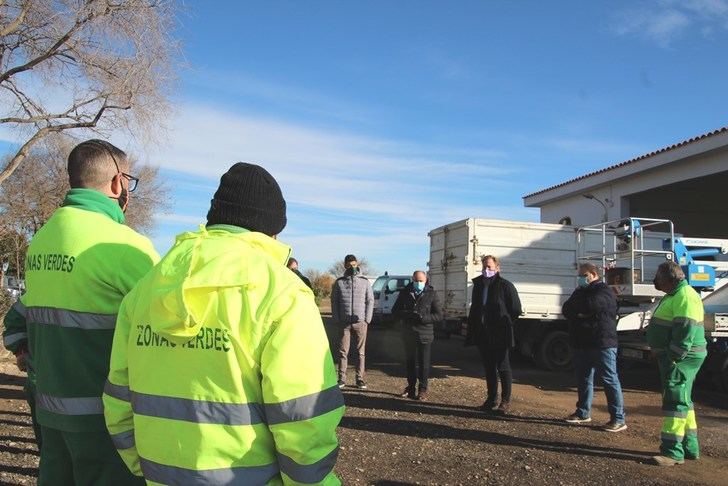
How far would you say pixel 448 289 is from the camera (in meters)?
12.0

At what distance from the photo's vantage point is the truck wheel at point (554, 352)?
37.4 feet

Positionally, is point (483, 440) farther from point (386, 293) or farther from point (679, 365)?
point (386, 293)

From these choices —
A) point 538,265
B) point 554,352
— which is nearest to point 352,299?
point 538,265

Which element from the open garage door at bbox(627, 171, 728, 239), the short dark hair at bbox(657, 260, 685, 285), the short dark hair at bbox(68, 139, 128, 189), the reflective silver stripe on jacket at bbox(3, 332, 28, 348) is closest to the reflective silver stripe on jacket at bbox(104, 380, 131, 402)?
the short dark hair at bbox(68, 139, 128, 189)

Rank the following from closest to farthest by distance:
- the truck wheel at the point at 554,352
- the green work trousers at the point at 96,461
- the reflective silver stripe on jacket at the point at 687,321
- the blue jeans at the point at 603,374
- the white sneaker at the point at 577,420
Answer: the green work trousers at the point at 96,461, the reflective silver stripe on jacket at the point at 687,321, the blue jeans at the point at 603,374, the white sneaker at the point at 577,420, the truck wheel at the point at 554,352

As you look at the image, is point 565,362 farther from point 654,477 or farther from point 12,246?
point 12,246

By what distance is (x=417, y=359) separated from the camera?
8.14m

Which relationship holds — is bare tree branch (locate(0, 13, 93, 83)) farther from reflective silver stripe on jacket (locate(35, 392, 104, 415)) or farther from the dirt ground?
reflective silver stripe on jacket (locate(35, 392, 104, 415))

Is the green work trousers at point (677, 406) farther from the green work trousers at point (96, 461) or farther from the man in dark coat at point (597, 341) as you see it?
the green work trousers at point (96, 461)

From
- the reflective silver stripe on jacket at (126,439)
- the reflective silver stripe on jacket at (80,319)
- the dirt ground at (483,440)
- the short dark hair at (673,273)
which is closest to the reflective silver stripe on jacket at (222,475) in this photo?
the reflective silver stripe on jacket at (126,439)

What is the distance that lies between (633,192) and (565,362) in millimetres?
8400

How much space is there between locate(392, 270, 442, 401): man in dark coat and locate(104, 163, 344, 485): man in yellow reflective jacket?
6.46 metres

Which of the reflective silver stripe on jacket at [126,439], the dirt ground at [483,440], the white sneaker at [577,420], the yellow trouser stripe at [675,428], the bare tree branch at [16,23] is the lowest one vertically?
the dirt ground at [483,440]

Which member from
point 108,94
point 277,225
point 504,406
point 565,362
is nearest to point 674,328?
point 504,406
